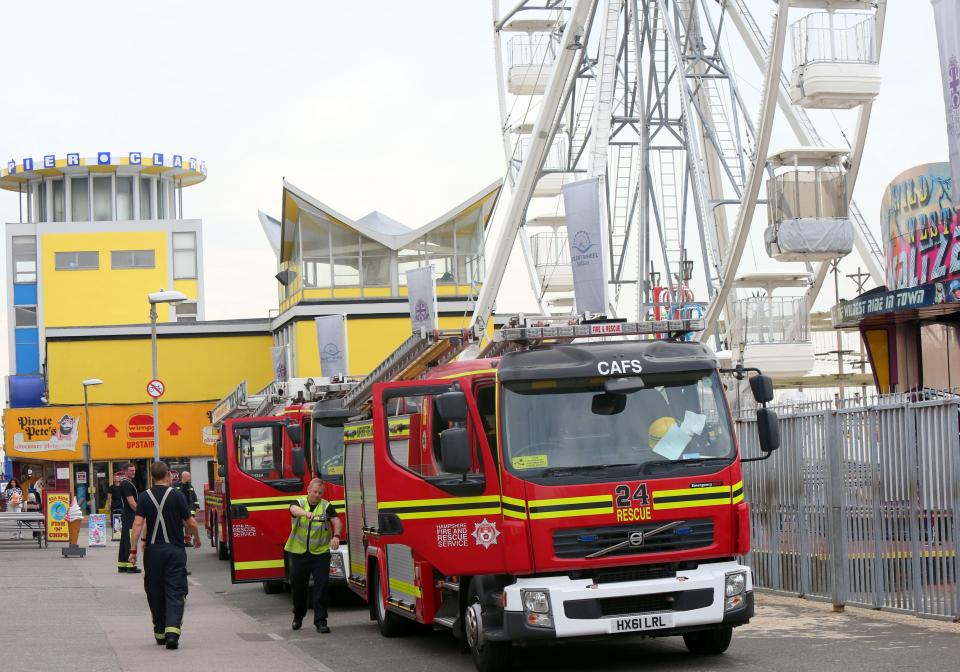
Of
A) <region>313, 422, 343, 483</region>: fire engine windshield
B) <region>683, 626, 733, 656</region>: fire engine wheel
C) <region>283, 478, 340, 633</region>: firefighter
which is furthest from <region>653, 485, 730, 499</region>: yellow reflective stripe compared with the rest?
<region>313, 422, 343, 483</region>: fire engine windshield

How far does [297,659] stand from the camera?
1454cm

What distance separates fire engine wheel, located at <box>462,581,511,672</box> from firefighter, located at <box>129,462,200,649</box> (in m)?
3.61

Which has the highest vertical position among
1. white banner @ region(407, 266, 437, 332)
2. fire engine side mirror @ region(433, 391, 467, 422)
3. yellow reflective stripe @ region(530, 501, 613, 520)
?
white banner @ region(407, 266, 437, 332)

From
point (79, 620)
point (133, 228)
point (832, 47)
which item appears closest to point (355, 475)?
→ point (79, 620)

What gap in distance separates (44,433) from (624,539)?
55.1m

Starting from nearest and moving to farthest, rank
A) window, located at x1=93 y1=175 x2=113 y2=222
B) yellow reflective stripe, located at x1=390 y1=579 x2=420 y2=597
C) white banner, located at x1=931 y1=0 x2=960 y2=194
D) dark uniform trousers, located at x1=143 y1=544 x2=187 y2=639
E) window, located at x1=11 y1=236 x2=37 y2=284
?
white banner, located at x1=931 y1=0 x2=960 y2=194, yellow reflective stripe, located at x1=390 y1=579 x2=420 y2=597, dark uniform trousers, located at x1=143 y1=544 x2=187 y2=639, window, located at x1=11 y1=236 x2=37 y2=284, window, located at x1=93 y1=175 x2=113 y2=222

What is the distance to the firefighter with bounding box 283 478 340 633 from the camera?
16.7 meters

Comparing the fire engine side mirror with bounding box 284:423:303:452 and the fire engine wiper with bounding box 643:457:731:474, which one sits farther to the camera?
the fire engine side mirror with bounding box 284:423:303:452

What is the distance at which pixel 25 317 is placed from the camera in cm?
9600

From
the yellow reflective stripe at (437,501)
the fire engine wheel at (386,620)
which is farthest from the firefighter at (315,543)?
the yellow reflective stripe at (437,501)

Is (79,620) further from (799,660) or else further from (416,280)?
(416,280)

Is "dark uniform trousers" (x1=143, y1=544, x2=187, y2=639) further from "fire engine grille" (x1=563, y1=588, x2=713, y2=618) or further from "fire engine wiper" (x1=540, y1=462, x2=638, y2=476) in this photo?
"fire engine grille" (x1=563, y1=588, x2=713, y2=618)

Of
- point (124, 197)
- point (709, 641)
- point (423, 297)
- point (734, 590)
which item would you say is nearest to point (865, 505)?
point (709, 641)

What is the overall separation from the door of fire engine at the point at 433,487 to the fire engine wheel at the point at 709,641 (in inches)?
76.0
